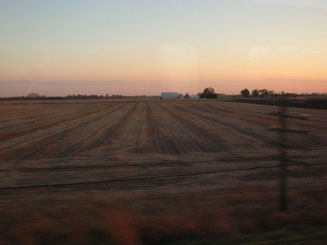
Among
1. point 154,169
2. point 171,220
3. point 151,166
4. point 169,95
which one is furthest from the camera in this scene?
point 169,95

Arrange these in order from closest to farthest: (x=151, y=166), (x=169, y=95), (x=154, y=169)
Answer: (x=154, y=169), (x=151, y=166), (x=169, y=95)

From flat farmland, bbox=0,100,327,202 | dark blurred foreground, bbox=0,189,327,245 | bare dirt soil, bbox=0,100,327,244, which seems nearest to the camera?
dark blurred foreground, bbox=0,189,327,245

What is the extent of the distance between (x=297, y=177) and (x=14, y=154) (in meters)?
10.00

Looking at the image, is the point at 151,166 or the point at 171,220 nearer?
the point at 171,220

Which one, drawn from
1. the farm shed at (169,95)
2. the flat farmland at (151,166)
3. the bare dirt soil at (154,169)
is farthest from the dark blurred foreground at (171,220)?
the farm shed at (169,95)

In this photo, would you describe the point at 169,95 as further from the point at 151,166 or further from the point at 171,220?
the point at 171,220

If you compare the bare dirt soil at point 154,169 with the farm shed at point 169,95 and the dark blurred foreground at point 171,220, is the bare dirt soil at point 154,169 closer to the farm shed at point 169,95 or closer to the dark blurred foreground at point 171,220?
the dark blurred foreground at point 171,220

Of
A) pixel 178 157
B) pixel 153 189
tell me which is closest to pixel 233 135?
pixel 178 157

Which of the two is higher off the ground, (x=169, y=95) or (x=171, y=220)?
(x=169, y=95)

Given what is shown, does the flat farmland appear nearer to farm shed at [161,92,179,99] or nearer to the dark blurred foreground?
the dark blurred foreground

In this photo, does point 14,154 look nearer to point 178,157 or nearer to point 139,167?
point 139,167

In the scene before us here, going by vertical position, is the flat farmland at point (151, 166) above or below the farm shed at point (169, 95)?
below

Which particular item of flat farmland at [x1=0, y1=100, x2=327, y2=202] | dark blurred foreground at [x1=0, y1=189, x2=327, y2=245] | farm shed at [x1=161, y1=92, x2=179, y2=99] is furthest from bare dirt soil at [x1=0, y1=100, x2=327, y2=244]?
farm shed at [x1=161, y1=92, x2=179, y2=99]

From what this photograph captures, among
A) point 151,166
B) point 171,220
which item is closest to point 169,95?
point 151,166
